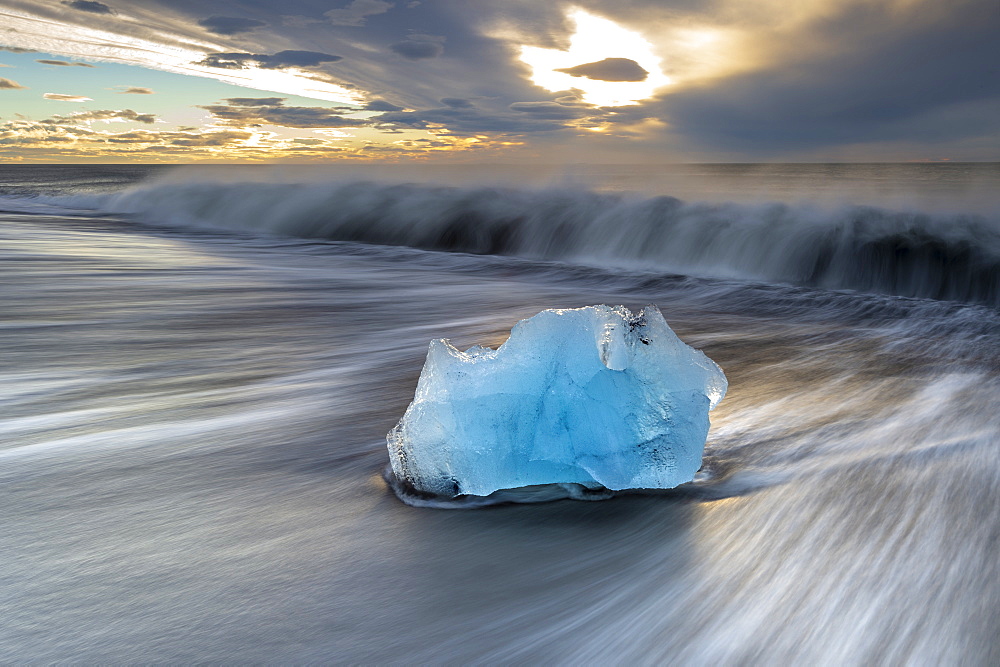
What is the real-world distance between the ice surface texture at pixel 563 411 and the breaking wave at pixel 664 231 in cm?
743

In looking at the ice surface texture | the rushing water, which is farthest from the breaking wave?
the ice surface texture

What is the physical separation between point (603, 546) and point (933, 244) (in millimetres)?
9275

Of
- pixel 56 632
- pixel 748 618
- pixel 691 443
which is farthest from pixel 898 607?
pixel 56 632

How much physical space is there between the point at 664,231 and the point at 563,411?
976cm

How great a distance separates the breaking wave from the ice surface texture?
7435mm

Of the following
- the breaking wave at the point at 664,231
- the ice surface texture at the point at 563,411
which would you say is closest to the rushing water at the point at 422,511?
the ice surface texture at the point at 563,411

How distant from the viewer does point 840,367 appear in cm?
405

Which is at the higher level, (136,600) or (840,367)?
(840,367)

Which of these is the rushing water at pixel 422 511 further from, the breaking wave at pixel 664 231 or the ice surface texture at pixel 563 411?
the breaking wave at pixel 664 231

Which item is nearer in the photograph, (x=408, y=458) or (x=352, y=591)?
(x=352, y=591)

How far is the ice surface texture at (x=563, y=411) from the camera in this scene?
6.73 feet

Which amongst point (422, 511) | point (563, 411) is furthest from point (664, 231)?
point (422, 511)

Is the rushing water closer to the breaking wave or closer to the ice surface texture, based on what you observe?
the ice surface texture

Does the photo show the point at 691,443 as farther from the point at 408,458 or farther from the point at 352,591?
the point at 352,591
